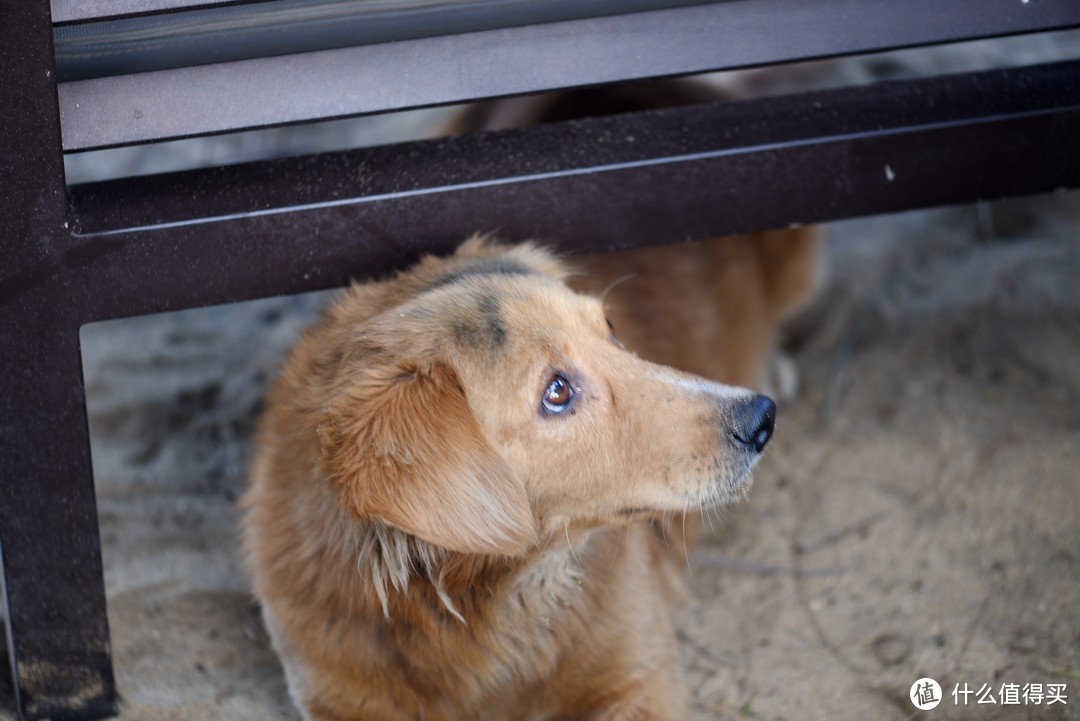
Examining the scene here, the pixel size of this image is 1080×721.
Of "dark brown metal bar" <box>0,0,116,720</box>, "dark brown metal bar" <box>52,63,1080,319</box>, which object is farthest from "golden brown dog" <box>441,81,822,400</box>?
"dark brown metal bar" <box>0,0,116,720</box>

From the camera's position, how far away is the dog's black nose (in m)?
2.07

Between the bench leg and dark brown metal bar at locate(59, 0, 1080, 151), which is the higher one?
dark brown metal bar at locate(59, 0, 1080, 151)

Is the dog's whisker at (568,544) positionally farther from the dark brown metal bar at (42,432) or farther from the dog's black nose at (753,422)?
the dark brown metal bar at (42,432)

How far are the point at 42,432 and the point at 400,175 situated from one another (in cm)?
90

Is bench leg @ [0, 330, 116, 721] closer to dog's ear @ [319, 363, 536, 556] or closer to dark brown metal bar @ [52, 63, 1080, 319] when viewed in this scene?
dark brown metal bar @ [52, 63, 1080, 319]

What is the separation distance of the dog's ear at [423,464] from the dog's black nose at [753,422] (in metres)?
0.44

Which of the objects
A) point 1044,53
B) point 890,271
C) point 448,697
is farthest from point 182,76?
point 1044,53

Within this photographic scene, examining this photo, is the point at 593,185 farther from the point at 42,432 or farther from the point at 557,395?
the point at 42,432

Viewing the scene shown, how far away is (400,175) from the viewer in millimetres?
2314

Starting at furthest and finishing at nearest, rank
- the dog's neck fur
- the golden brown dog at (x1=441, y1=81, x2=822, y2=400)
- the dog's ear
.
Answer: the golden brown dog at (x1=441, y1=81, x2=822, y2=400), the dog's neck fur, the dog's ear

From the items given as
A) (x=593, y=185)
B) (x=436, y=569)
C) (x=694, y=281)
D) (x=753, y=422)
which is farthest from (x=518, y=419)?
(x=694, y=281)

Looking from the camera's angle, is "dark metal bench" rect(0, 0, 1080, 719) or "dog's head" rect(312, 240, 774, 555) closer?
"dog's head" rect(312, 240, 774, 555)

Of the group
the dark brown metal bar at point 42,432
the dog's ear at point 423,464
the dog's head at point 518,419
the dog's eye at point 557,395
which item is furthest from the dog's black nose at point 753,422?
the dark brown metal bar at point 42,432

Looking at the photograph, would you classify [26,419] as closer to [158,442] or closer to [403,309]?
[403,309]
